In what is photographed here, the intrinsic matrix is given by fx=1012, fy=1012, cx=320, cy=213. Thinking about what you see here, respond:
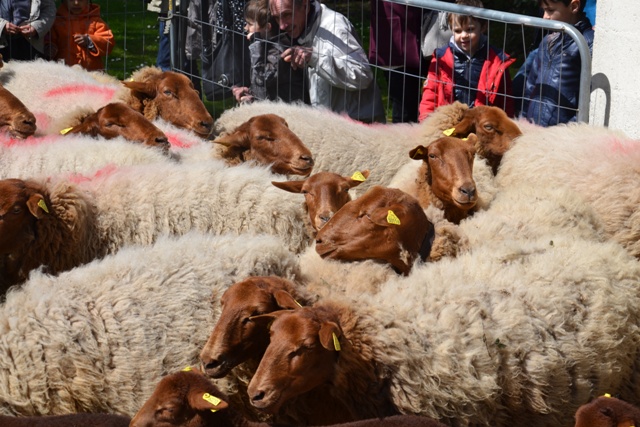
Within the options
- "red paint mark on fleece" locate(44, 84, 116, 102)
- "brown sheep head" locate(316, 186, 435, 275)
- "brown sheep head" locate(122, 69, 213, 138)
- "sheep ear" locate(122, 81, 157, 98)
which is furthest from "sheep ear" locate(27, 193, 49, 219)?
"red paint mark on fleece" locate(44, 84, 116, 102)

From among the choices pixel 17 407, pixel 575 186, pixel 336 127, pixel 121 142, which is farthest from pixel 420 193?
pixel 17 407

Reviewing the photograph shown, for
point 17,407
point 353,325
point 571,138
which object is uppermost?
point 571,138

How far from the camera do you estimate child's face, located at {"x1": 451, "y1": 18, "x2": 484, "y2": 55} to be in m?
7.48

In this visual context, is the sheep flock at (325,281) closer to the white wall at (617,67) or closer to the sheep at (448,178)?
the sheep at (448,178)

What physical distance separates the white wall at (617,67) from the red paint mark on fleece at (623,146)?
38cm

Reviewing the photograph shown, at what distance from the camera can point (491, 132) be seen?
679cm

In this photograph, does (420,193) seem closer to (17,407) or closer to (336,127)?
(336,127)

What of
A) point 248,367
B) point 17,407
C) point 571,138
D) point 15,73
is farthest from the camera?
point 15,73

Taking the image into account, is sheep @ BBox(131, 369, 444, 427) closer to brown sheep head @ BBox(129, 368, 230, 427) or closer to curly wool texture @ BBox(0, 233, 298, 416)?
brown sheep head @ BBox(129, 368, 230, 427)

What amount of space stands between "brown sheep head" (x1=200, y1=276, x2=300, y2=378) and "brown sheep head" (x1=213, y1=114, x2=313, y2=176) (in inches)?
89.1

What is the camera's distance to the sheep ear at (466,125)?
680 centimetres

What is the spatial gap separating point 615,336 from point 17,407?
2.63 meters

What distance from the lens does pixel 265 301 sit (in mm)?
4316

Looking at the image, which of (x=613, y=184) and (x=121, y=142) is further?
(x=121, y=142)
